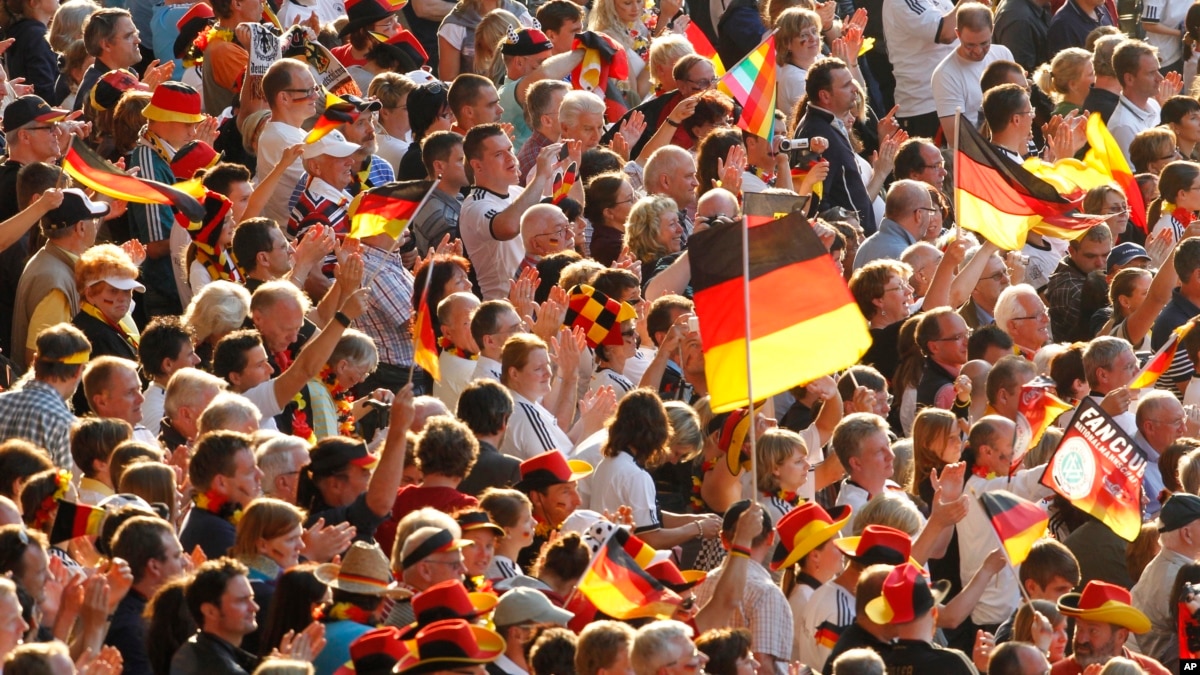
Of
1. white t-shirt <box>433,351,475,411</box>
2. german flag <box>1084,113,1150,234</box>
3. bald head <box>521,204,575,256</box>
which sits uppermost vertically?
white t-shirt <box>433,351,475,411</box>

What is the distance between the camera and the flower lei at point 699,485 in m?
9.99

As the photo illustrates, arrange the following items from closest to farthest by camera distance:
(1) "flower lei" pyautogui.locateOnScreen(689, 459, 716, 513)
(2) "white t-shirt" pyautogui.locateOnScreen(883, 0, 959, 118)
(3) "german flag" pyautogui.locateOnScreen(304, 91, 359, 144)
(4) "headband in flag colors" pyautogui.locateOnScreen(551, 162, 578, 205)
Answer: (1) "flower lei" pyautogui.locateOnScreen(689, 459, 716, 513) → (3) "german flag" pyautogui.locateOnScreen(304, 91, 359, 144) → (4) "headband in flag colors" pyautogui.locateOnScreen(551, 162, 578, 205) → (2) "white t-shirt" pyautogui.locateOnScreen(883, 0, 959, 118)

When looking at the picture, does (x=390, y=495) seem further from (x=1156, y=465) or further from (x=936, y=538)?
(x=1156, y=465)

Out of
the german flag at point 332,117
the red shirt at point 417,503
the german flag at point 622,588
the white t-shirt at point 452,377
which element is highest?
the german flag at point 622,588

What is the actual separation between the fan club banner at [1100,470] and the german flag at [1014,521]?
0.75 meters

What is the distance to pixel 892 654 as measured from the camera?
8289mm

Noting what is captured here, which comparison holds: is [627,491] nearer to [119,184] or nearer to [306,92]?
[119,184]

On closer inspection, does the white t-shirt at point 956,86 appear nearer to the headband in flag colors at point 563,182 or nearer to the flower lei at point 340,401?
the headband in flag colors at point 563,182

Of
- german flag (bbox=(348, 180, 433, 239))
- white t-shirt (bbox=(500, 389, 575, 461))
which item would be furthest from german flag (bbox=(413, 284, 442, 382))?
german flag (bbox=(348, 180, 433, 239))

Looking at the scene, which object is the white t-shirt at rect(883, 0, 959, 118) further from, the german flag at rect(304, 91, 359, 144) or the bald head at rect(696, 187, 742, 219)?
the german flag at rect(304, 91, 359, 144)

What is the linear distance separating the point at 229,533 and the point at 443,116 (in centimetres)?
521

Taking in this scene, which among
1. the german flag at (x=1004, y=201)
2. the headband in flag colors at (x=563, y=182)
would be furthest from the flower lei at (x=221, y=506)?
the german flag at (x=1004, y=201)

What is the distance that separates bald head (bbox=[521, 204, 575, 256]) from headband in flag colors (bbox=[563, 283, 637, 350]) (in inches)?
40.9

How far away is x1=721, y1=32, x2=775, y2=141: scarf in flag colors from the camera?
1366cm
